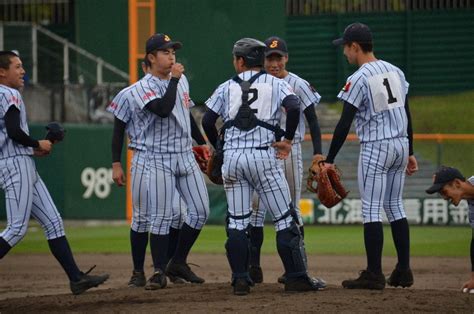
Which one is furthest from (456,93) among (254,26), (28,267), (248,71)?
(248,71)

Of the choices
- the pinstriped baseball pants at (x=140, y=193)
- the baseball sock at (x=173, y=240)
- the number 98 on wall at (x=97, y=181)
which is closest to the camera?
the pinstriped baseball pants at (x=140, y=193)

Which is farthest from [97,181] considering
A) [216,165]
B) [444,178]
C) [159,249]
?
[444,178]

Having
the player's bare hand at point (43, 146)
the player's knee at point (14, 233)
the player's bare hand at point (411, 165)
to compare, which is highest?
the player's bare hand at point (43, 146)

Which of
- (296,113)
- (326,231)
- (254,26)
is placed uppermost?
(254,26)

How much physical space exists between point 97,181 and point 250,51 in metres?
9.68

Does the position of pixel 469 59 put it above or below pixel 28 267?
above

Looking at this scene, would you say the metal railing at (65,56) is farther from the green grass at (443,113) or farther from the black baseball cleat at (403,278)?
the black baseball cleat at (403,278)

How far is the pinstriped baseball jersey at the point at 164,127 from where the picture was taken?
8570 millimetres

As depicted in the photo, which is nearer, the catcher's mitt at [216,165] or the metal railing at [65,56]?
the catcher's mitt at [216,165]

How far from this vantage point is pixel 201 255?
13.0 metres

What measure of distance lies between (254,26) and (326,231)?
3457mm

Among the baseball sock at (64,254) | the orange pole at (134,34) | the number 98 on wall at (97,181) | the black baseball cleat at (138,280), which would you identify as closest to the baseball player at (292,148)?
the black baseball cleat at (138,280)

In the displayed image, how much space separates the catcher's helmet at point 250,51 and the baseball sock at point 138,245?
1.83m

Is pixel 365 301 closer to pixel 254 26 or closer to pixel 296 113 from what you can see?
pixel 296 113
